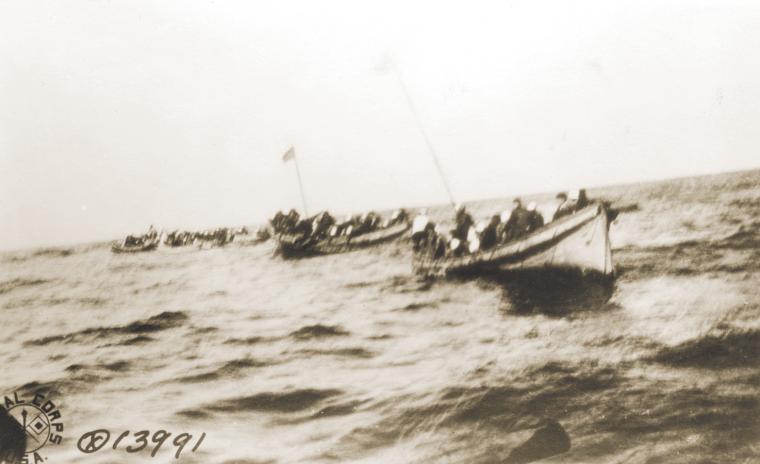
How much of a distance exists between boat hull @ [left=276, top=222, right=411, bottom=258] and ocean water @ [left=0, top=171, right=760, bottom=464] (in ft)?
0.20

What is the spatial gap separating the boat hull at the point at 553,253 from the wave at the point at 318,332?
42 centimetres

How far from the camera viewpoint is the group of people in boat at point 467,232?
8.58ft

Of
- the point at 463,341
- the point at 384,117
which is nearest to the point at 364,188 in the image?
the point at 384,117

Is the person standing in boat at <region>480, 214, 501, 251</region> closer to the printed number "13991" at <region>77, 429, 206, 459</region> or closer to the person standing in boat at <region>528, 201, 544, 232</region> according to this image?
the person standing in boat at <region>528, 201, 544, 232</region>

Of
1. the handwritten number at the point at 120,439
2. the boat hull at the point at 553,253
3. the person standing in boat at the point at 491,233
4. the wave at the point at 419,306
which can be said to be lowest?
the handwritten number at the point at 120,439

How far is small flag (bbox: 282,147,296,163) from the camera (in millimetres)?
2612


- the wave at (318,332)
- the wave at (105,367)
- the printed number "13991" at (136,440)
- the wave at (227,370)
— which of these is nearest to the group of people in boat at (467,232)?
the wave at (318,332)

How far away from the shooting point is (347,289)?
8.79ft

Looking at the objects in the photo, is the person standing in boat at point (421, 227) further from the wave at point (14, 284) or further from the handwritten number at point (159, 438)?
the wave at point (14, 284)

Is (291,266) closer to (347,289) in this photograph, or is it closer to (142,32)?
(347,289)

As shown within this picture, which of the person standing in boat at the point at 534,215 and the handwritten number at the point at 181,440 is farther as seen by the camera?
the person standing in boat at the point at 534,215

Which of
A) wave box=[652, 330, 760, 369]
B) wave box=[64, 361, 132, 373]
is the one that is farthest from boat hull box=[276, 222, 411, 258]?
wave box=[652, 330, 760, 369]

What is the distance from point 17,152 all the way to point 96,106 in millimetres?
383

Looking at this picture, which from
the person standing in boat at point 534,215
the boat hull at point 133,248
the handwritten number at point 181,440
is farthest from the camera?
the boat hull at point 133,248
